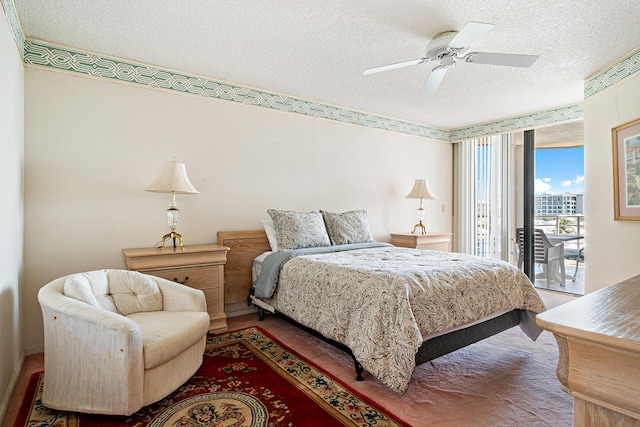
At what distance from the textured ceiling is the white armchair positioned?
1829mm

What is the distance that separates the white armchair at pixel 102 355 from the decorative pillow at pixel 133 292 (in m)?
0.24

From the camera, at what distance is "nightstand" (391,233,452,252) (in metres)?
4.50

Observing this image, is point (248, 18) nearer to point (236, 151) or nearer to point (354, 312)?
point (236, 151)

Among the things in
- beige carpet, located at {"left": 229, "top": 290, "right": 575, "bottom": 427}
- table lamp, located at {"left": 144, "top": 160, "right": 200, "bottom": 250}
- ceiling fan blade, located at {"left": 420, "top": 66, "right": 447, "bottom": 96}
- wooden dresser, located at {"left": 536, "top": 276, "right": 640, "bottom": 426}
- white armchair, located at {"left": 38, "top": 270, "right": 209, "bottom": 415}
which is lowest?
beige carpet, located at {"left": 229, "top": 290, "right": 575, "bottom": 427}

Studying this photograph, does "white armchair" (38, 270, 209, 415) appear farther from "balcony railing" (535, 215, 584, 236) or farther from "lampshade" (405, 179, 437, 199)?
"balcony railing" (535, 215, 584, 236)

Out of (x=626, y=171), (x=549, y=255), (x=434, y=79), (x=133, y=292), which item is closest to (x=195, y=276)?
(x=133, y=292)

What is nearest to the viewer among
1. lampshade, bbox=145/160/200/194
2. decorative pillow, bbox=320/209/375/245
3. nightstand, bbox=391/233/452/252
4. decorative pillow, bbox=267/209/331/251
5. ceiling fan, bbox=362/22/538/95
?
ceiling fan, bbox=362/22/538/95

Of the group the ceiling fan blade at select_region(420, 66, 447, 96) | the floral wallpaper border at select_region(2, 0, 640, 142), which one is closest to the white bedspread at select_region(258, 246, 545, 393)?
the ceiling fan blade at select_region(420, 66, 447, 96)

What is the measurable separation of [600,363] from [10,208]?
9.40ft

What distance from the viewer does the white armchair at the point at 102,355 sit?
1699 millimetres

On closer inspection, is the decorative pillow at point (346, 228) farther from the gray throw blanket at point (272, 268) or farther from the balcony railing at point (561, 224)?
the balcony railing at point (561, 224)

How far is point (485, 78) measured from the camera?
341 cm

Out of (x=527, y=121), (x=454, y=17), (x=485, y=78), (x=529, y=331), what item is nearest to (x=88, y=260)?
(x=454, y=17)

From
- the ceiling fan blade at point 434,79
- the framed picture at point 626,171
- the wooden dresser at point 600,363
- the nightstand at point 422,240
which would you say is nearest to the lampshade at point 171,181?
the ceiling fan blade at point 434,79
